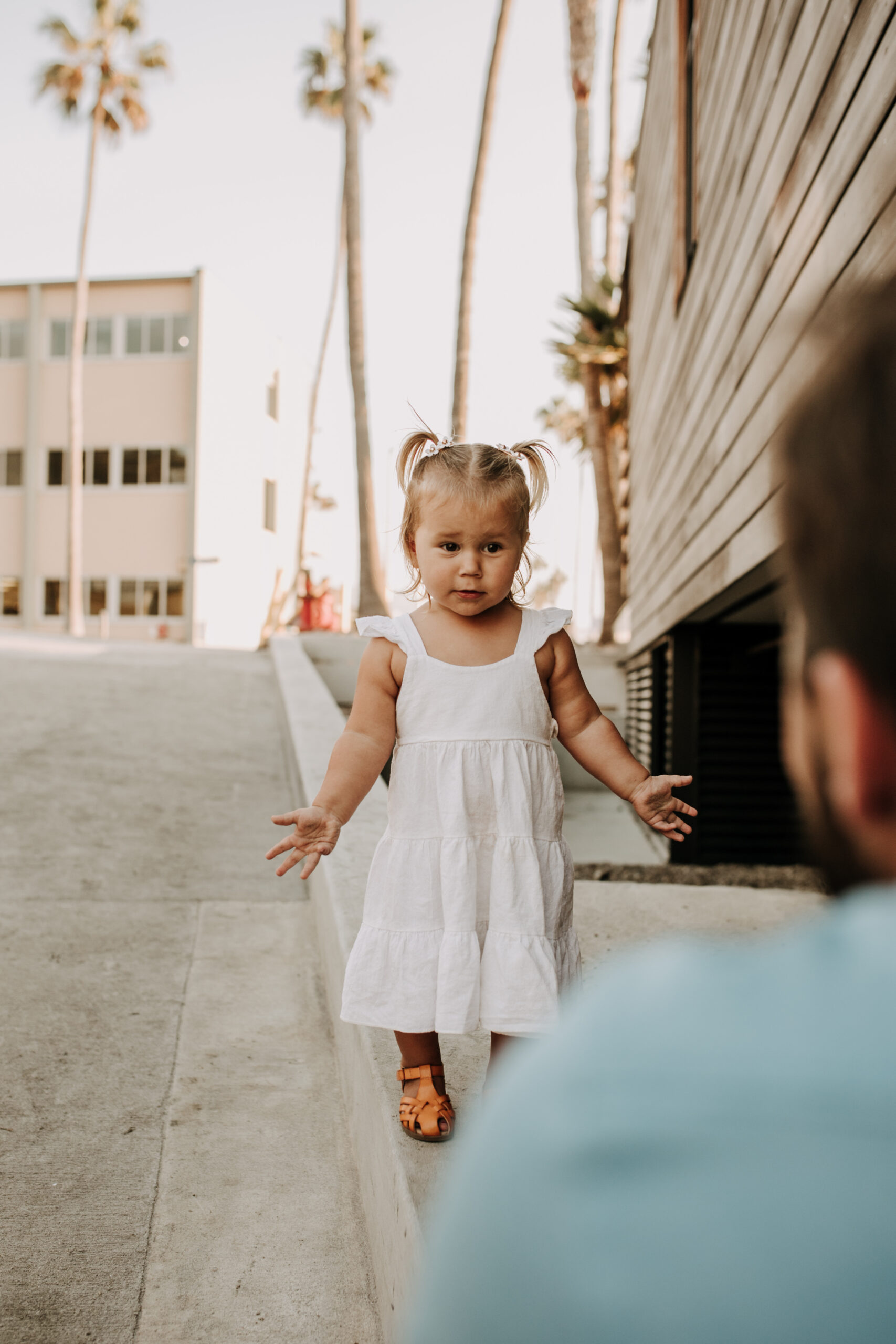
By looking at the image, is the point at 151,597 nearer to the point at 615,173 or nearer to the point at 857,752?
the point at 615,173

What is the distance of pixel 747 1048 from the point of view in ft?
1.49

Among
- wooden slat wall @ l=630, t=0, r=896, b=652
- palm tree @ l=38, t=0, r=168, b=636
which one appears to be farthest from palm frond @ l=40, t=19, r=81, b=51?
wooden slat wall @ l=630, t=0, r=896, b=652

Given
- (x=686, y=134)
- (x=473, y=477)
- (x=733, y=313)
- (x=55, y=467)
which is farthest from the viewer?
(x=55, y=467)

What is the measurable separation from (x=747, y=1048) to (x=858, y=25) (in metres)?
3.00

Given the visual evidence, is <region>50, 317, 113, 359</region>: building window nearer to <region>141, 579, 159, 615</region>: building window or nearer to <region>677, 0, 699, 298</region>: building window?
<region>141, 579, 159, 615</region>: building window

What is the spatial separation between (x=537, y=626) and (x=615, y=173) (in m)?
18.8

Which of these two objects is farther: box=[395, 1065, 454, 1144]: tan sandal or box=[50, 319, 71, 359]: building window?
box=[50, 319, 71, 359]: building window

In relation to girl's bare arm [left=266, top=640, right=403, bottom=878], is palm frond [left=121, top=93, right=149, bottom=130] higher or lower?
higher

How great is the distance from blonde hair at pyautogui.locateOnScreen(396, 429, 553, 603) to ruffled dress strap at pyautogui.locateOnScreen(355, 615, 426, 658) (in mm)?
124

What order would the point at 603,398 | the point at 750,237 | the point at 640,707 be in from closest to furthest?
the point at 750,237 < the point at 640,707 < the point at 603,398

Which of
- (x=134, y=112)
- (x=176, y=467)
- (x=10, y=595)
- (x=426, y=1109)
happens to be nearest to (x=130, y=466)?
(x=176, y=467)

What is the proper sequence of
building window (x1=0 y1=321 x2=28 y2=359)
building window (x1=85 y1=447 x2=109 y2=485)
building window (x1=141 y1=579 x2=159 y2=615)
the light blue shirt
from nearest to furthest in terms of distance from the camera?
1. the light blue shirt
2. building window (x1=141 y1=579 x2=159 y2=615)
3. building window (x1=85 y1=447 x2=109 y2=485)
4. building window (x1=0 y1=321 x2=28 y2=359)

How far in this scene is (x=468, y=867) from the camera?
190 centimetres

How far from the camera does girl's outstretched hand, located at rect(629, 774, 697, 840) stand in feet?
6.36
